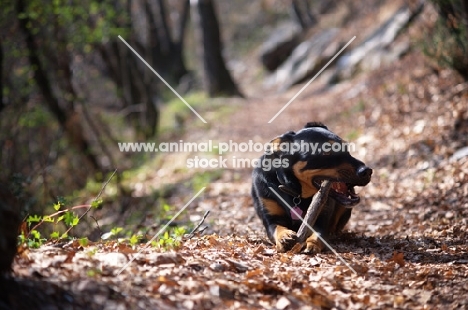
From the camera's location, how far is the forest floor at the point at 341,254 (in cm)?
361

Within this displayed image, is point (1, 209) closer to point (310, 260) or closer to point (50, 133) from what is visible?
point (310, 260)

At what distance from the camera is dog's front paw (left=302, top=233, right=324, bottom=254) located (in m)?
5.09

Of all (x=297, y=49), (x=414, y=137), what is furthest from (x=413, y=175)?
(x=297, y=49)

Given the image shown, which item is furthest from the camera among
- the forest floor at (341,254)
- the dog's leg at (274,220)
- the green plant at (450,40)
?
the green plant at (450,40)

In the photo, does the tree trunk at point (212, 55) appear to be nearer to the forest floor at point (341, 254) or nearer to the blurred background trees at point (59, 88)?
the blurred background trees at point (59, 88)

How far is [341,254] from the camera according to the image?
5.13 m

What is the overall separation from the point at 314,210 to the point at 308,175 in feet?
1.42

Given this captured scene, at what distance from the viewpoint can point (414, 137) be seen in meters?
9.83

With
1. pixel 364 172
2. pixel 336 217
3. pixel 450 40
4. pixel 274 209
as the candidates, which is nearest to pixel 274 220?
pixel 274 209

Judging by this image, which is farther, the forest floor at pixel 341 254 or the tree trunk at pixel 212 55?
the tree trunk at pixel 212 55

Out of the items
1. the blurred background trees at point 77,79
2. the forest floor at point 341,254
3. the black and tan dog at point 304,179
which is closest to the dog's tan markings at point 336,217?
the black and tan dog at point 304,179

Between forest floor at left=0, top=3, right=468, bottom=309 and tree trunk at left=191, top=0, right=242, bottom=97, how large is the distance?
35.7 feet

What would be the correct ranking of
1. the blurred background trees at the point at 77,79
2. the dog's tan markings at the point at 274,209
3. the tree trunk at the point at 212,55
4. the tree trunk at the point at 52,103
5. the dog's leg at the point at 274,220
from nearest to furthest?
the dog's leg at the point at 274,220 → the dog's tan markings at the point at 274,209 → the blurred background trees at the point at 77,79 → the tree trunk at the point at 52,103 → the tree trunk at the point at 212,55

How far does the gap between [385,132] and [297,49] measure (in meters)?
17.4
